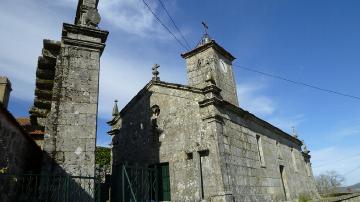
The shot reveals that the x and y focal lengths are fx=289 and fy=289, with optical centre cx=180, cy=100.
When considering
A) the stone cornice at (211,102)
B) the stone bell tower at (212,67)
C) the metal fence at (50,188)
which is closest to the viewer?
the metal fence at (50,188)

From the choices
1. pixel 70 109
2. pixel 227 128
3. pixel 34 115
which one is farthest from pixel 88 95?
pixel 227 128

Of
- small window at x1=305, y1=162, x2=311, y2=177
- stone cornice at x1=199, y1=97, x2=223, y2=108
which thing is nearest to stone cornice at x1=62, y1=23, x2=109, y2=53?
stone cornice at x1=199, y1=97, x2=223, y2=108

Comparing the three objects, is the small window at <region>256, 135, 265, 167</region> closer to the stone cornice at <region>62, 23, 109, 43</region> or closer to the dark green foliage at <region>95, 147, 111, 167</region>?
the stone cornice at <region>62, 23, 109, 43</region>

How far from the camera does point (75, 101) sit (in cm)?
617

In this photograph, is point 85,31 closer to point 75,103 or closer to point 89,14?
point 89,14

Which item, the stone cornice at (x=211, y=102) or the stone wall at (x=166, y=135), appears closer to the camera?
the stone cornice at (x=211, y=102)

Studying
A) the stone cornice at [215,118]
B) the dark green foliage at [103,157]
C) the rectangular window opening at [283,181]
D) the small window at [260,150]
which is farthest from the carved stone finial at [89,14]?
the dark green foliage at [103,157]

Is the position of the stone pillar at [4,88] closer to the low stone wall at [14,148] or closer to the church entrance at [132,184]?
the low stone wall at [14,148]

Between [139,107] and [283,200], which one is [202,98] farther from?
[283,200]

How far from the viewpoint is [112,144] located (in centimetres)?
1495

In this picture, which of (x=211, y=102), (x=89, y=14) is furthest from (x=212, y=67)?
(x=89, y=14)

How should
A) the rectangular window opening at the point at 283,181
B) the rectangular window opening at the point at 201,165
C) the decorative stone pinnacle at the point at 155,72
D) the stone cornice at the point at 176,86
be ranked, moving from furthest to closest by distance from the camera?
1. the rectangular window opening at the point at 283,181
2. the decorative stone pinnacle at the point at 155,72
3. the stone cornice at the point at 176,86
4. the rectangular window opening at the point at 201,165

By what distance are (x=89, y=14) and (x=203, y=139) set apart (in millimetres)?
5921

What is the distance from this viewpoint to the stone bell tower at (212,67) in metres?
14.4
